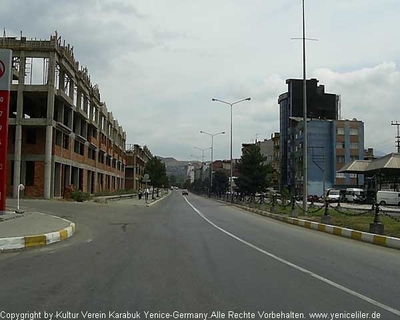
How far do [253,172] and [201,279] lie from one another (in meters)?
45.6

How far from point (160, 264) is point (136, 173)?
382 feet

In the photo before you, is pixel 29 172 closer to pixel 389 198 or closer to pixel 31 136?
pixel 31 136


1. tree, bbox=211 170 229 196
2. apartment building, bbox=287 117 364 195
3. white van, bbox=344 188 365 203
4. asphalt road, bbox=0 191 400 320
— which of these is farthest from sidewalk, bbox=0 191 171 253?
apartment building, bbox=287 117 364 195

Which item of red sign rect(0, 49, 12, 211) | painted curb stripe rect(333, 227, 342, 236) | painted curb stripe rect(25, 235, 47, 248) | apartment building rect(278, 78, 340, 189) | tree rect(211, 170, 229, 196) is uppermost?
apartment building rect(278, 78, 340, 189)

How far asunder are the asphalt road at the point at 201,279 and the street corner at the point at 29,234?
0.53 m

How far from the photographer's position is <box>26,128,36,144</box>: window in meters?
45.5

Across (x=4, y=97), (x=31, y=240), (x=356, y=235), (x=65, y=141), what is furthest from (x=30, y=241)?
(x=65, y=141)

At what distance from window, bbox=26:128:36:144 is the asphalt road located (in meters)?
33.8

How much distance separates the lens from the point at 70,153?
172 ft

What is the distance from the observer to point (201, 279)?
28.1 ft

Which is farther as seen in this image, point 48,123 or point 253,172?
point 253,172

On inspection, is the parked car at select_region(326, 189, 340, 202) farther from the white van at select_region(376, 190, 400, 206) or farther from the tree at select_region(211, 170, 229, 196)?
the tree at select_region(211, 170, 229, 196)

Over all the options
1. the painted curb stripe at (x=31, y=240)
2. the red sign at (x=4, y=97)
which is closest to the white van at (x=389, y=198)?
the red sign at (x=4, y=97)

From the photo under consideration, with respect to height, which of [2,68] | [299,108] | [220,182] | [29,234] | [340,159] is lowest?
[29,234]
